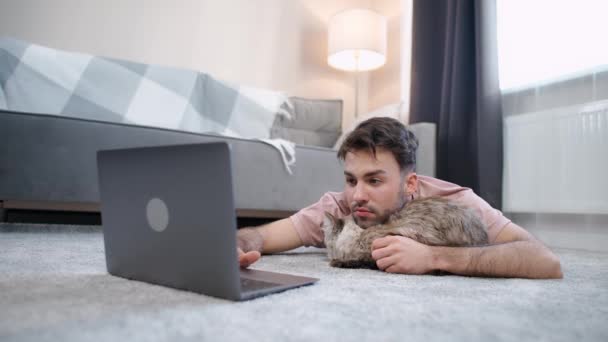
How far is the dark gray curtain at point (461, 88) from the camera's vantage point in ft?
6.87

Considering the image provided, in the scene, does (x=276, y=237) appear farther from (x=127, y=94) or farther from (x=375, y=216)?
(x=127, y=94)

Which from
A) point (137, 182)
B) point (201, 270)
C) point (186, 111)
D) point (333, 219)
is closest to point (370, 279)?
point (333, 219)

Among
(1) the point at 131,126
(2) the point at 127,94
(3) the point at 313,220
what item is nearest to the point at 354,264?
(3) the point at 313,220

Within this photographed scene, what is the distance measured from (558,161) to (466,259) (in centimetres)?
126

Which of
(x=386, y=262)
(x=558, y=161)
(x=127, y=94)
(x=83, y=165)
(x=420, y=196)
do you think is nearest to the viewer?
(x=386, y=262)

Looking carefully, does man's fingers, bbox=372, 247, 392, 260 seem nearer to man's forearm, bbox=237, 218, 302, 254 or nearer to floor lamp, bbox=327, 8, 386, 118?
man's forearm, bbox=237, 218, 302, 254

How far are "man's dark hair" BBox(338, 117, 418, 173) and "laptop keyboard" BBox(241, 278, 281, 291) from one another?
47 centimetres

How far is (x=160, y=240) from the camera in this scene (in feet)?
2.15

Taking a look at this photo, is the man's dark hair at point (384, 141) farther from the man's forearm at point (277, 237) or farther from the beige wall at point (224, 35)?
the beige wall at point (224, 35)

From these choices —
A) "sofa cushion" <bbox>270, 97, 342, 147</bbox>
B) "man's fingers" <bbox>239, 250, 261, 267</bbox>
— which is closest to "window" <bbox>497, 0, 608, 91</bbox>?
"sofa cushion" <bbox>270, 97, 342, 147</bbox>

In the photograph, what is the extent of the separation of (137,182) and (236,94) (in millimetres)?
1976

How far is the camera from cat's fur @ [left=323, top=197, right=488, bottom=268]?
3.12ft

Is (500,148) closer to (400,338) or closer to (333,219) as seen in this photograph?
(333,219)

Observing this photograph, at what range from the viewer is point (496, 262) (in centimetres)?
90
